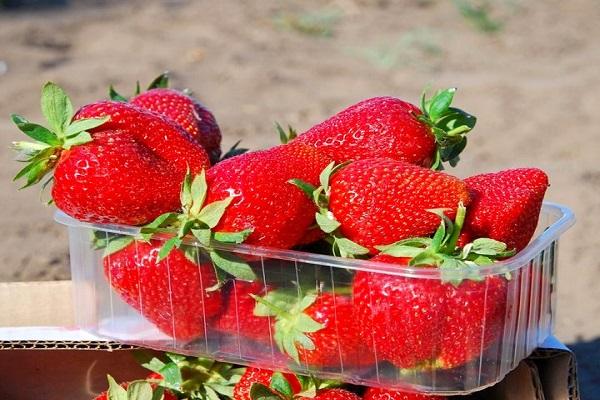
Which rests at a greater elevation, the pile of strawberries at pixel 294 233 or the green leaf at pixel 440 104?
the green leaf at pixel 440 104

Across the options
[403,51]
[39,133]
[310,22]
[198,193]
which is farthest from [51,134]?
[310,22]

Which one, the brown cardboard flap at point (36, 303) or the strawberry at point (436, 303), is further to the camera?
the brown cardboard flap at point (36, 303)

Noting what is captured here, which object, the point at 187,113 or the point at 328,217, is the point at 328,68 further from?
the point at 328,217

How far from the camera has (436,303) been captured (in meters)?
1.26

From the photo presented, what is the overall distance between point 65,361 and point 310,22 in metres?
4.01

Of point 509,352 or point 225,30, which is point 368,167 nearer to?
point 509,352

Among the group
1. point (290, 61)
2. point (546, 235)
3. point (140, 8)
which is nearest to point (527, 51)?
point (290, 61)

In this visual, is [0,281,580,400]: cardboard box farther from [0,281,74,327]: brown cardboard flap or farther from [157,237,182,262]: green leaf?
[157,237,182,262]: green leaf

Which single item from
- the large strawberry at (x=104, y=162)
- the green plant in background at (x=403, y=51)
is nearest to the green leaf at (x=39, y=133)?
the large strawberry at (x=104, y=162)

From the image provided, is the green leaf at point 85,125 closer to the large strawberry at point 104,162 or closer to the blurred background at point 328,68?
the large strawberry at point 104,162

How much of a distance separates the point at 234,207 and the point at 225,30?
13.5 feet

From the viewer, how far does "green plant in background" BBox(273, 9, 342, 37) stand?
212 inches

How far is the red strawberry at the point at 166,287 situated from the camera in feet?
4.50

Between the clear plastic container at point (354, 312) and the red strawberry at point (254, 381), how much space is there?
0.06 m
